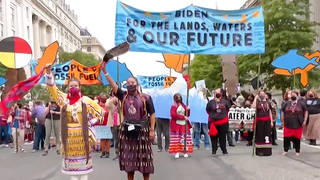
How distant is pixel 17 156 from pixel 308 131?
332 inches

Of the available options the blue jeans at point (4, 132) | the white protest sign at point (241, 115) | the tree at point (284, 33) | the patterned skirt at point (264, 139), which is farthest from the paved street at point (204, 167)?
the tree at point (284, 33)

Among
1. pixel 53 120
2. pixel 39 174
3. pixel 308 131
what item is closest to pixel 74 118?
pixel 39 174

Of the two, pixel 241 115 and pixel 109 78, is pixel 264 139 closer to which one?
pixel 241 115

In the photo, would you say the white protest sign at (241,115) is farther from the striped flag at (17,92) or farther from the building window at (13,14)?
the building window at (13,14)

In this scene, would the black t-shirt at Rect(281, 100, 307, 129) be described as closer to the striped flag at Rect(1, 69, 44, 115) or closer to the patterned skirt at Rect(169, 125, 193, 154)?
the patterned skirt at Rect(169, 125, 193, 154)

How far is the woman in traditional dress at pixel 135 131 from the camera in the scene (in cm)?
627

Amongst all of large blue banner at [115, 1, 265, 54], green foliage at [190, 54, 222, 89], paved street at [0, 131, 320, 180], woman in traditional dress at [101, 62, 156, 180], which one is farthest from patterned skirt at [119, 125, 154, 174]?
green foliage at [190, 54, 222, 89]

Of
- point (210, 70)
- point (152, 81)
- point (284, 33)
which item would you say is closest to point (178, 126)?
point (152, 81)

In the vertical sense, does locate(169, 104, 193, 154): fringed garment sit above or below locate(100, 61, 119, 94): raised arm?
below

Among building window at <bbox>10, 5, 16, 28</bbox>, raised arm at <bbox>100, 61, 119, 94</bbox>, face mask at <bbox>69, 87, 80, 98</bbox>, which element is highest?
building window at <bbox>10, 5, 16, 28</bbox>

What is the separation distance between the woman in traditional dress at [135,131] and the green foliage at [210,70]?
34948 mm

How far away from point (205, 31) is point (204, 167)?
3.04m

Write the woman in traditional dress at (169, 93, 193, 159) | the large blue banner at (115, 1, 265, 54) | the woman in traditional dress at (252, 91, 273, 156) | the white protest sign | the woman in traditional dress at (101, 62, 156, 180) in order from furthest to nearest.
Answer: the white protest sign, the woman in traditional dress at (169, 93, 193, 159), the woman in traditional dress at (252, 91, 273, 156), the large blue banner at (115, 1, 265, 54), the woman in traditional dress at (101, 62, 156, 180)

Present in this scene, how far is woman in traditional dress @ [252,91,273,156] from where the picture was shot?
1018 centimetres
